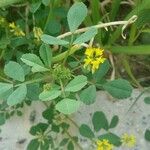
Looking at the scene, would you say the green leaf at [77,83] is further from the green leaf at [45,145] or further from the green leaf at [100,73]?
the green leaf at [45,145]

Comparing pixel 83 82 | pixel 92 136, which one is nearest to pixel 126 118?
pixel 92 136

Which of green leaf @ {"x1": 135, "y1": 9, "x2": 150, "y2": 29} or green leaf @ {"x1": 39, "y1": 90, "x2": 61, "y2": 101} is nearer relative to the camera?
green leaf @ {"x1": 39, "y1": 90, "x2": 61, "y2": 101}

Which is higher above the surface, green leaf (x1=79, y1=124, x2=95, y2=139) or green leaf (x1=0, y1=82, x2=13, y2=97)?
green leaf (x1=0, y1=82, x2=13, y2=97)

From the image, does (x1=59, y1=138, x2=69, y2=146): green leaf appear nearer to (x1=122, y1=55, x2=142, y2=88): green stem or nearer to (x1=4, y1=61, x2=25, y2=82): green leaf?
(x1=122, y1=55, x2=142, y2=88): green stem

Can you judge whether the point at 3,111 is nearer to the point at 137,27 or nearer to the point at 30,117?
the point at 30,117

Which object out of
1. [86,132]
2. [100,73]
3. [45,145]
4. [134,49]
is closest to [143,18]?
[134,49]

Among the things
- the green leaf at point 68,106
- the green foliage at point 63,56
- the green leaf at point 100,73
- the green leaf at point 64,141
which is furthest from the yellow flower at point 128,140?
the green leaf at point 68,106

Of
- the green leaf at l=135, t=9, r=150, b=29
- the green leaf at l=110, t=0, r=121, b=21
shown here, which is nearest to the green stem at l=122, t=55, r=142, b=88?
the green leaf at l=110, t=0, r=121, b=21
